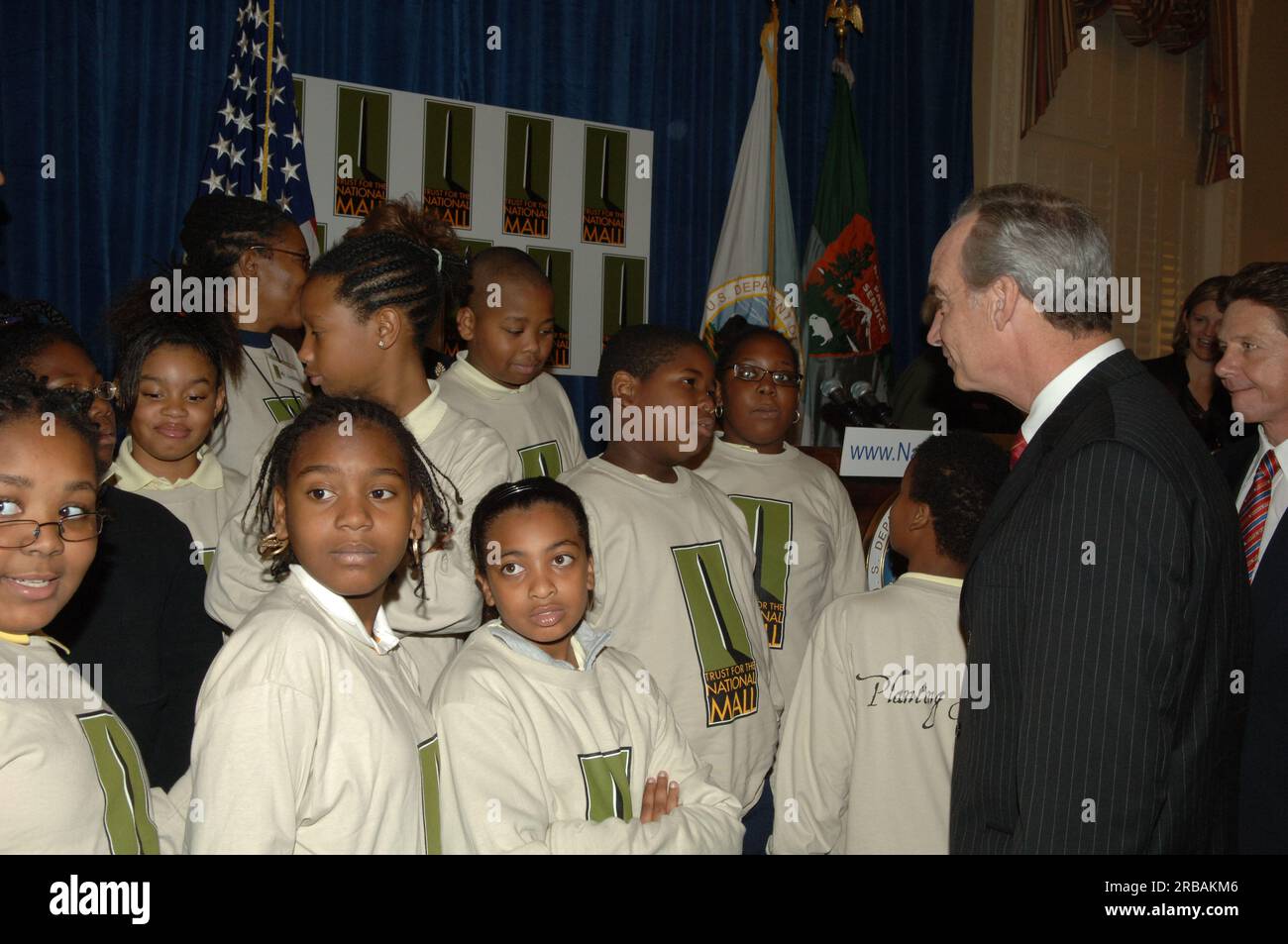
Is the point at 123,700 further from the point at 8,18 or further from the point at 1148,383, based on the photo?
the point at 8,18

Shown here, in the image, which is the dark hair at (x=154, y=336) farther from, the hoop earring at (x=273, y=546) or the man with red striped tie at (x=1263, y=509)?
the man with red striped tie at (x=1263, y=509)

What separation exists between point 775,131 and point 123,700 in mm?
4532

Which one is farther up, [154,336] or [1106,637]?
[154,336]

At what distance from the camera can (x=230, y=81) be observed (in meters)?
4.09

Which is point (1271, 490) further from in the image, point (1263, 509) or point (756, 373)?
point (756, 373)

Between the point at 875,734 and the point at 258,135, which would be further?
the point at 258,135

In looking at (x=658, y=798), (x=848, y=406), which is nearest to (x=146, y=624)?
(x=658, y=798)

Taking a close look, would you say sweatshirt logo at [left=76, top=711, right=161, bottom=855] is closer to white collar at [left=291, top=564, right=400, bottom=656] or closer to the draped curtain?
white collar at [left=291, top=564, right=400, bottom=656]

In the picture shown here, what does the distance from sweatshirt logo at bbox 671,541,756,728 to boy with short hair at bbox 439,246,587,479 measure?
74cm

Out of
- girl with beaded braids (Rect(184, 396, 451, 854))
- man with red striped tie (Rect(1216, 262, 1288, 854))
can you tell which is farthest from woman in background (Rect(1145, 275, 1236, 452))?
girl with beaded braids (Rect(184, 396, 451, 854))

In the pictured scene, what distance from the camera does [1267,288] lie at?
2.46 meters

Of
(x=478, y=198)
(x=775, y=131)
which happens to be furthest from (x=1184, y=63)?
(x=478, y=198)

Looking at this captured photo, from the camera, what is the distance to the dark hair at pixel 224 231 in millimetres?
3057

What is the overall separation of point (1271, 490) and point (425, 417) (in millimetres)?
1780
